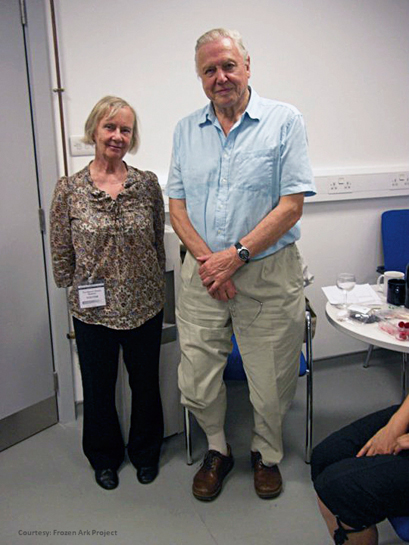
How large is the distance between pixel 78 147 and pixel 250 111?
A: 962 mm

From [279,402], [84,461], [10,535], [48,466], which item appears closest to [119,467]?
[84,461]

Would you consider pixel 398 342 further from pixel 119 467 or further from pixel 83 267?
pixel 119 467

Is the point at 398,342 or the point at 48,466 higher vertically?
the point at 398,342

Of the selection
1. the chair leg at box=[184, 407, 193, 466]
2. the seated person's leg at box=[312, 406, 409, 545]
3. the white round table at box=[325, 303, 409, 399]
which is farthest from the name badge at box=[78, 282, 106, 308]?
the seated person's leg at box=[312, 406, 409, 545]

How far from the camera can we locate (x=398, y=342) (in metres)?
1.65

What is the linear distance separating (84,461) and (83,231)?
1.11 metres

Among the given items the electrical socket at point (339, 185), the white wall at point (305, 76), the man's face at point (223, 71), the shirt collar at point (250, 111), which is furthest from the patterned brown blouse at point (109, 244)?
the electrical socket at point (339, 185)

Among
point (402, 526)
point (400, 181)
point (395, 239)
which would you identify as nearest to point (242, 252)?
point (402, 526)

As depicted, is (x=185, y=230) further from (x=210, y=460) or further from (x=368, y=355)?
(x=368, y=355)

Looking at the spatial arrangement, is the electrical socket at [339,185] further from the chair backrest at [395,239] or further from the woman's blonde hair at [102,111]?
the woman's blonde hair at [102,111]

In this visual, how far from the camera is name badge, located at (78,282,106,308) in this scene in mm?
1853

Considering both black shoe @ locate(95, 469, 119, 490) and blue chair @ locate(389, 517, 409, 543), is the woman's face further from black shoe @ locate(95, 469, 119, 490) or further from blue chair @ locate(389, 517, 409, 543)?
blue chair @ locate(389, 517, 409, 543)

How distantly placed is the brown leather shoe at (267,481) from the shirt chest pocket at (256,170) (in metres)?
1.12

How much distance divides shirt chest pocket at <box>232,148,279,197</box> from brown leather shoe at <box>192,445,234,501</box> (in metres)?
1.12
